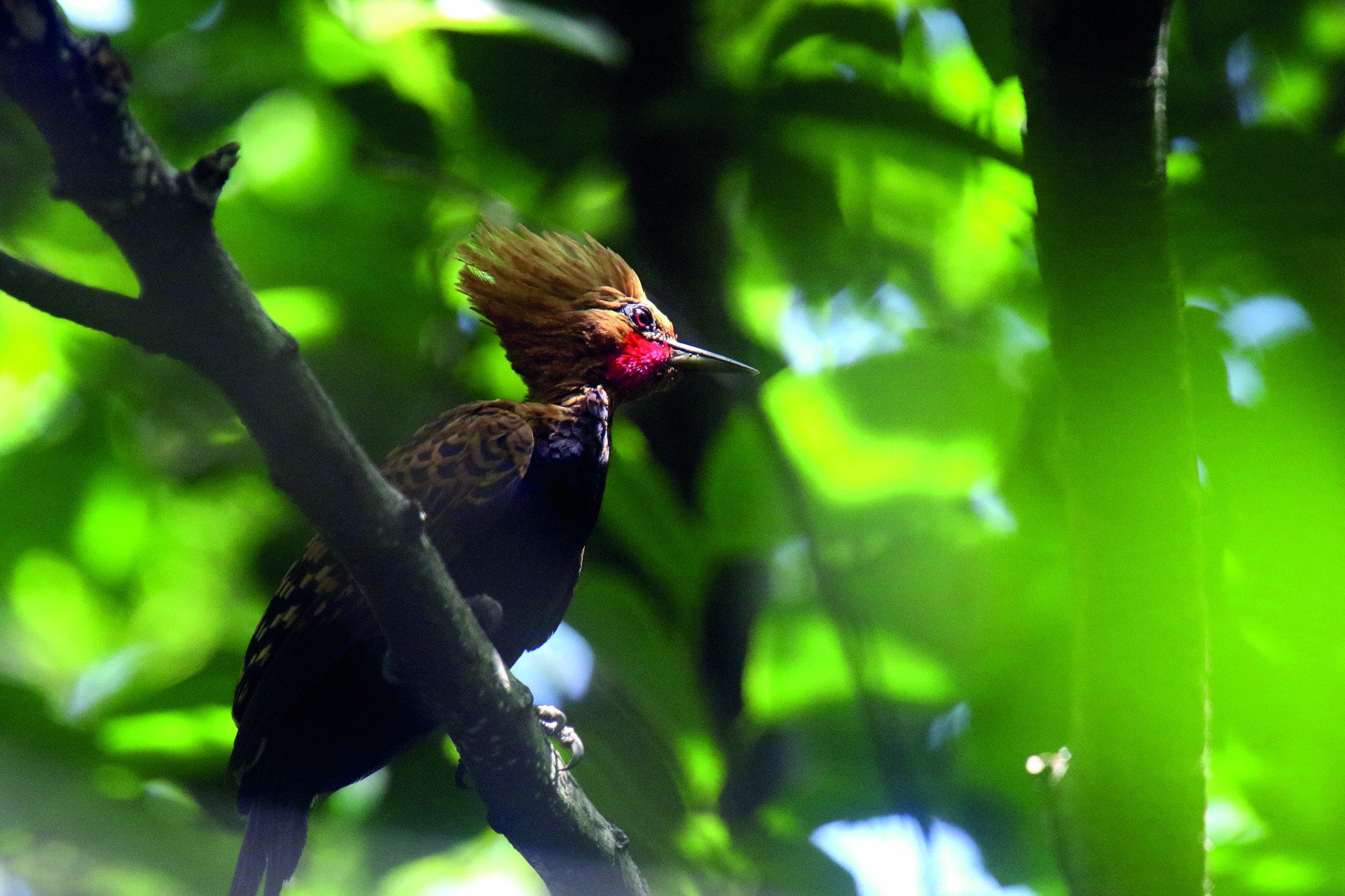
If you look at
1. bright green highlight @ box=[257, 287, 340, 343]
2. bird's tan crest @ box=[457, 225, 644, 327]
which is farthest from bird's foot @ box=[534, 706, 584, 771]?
bright green highlight @ box=[257, 287, 340, 343]

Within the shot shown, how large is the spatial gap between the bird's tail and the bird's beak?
2.95 ft

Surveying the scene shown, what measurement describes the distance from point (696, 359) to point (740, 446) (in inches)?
6.0

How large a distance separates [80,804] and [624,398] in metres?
1.00

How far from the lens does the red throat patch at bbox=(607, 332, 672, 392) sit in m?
1.75

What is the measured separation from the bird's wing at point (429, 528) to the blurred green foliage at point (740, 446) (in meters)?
0.22

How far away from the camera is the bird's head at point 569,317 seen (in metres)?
1.76

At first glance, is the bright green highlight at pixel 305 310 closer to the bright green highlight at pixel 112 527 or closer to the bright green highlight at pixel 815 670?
the bright green highlight at pixel 112 527

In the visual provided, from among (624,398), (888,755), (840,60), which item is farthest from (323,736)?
(840,60)

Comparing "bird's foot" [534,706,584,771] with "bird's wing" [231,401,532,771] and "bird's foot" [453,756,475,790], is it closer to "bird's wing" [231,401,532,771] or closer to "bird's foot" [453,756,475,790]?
"bird's foot" [453,756,475,790]

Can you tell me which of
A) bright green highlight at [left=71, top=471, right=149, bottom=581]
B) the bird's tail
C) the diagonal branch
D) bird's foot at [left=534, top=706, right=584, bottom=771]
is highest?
bright green highlight at [left=71, top=471, right=149, bottom=581]

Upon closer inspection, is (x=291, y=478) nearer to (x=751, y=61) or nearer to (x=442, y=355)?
(x=442, y=355)

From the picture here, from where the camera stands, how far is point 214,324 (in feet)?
2.76

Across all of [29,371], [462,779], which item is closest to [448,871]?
[462,779]

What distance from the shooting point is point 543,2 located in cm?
205
